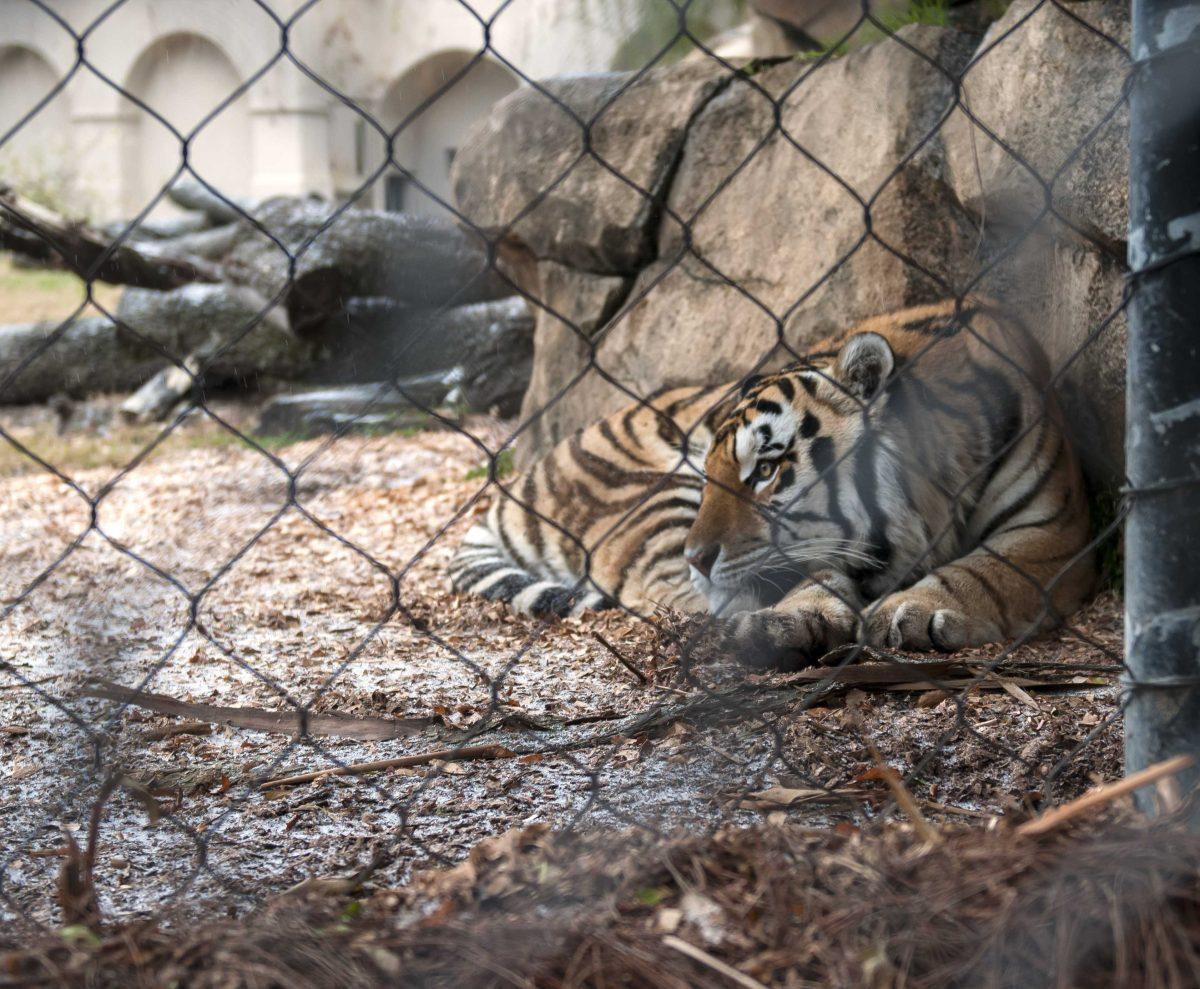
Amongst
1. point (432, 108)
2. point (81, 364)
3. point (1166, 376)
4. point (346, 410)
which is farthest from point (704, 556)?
point (432, 108)

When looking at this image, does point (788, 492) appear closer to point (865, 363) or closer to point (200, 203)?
point (865, 363)

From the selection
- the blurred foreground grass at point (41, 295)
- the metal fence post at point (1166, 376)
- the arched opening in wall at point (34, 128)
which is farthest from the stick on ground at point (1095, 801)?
the arched opening in wall at point (34, 128)

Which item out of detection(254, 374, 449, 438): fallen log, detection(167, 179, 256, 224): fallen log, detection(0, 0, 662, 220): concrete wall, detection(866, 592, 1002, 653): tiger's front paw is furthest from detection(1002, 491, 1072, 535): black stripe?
detection(0, 0, 662, 220): concrete wall

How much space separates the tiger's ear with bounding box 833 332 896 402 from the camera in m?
2.50

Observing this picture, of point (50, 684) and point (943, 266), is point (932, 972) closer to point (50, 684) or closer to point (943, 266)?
point (50, 684)

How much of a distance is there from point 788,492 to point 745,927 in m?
1.68

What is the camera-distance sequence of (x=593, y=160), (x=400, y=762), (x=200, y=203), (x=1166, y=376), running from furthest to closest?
1. (x=200, y=203)
2. (x=593, y=160)
3. (x=400, y=762)
4. (x=1166, y=376)

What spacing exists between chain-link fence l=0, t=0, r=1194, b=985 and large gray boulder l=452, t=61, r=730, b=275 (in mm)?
17

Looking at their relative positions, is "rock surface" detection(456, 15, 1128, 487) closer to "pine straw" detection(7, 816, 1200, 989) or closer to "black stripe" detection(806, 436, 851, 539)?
"black stripe" detection(806, 436, 851, 539)

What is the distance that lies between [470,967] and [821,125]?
3046 millimetres

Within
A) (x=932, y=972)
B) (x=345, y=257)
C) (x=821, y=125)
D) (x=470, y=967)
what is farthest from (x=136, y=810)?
(x=345, y=257)

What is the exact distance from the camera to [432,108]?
11.2 meters

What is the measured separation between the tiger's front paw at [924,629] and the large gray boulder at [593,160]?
200 cm

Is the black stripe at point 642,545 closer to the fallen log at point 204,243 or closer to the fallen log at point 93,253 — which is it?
the fallen log at point 93,253
